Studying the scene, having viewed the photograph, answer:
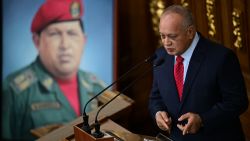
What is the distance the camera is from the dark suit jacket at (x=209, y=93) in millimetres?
2377

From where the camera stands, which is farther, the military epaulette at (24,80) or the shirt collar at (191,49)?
the military epaulette at (24,80)

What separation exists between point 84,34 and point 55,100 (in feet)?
1.88

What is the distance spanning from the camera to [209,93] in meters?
2.44

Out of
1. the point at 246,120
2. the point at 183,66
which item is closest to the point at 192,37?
the point at 183,66

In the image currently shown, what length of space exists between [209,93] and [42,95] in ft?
7.44

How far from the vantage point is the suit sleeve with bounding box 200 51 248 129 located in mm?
2365

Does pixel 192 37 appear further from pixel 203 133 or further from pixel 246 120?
pixel 246 120

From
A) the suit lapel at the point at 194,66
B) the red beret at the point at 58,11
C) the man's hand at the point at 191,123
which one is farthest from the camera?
the red beret at the point at 58,11

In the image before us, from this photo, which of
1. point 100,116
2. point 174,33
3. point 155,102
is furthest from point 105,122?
point 174,33

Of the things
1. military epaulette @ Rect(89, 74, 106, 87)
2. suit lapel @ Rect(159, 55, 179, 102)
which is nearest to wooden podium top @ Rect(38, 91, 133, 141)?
suit lapel @ Rect(159, 55, 179, 102)

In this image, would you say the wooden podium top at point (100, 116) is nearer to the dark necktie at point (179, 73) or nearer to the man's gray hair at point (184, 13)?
the dark necktie at point (179, 73)

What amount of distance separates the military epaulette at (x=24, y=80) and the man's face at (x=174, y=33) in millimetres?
2209

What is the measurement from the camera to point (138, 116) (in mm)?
4609

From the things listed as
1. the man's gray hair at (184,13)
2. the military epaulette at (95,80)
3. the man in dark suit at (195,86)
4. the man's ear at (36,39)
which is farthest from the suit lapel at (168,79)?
the man's ear at (36,39)
